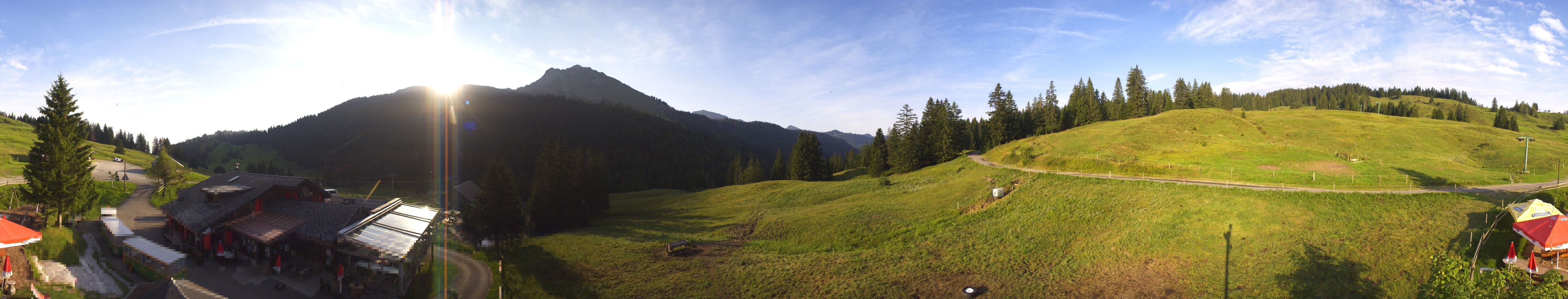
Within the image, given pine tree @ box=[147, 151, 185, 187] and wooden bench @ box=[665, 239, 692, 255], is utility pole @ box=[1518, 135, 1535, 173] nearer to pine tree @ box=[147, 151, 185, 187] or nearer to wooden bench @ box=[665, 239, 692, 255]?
wooden bench @ box=[665, 239, 692, 255]

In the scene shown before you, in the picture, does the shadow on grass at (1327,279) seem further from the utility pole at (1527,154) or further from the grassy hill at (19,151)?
the grassy hill at (19,151)

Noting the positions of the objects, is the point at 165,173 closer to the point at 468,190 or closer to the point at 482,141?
the point at 468,190

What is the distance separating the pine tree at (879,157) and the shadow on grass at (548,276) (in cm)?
5476

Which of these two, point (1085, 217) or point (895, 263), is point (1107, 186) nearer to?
point (1085, 217)

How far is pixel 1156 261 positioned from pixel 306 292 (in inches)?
1419

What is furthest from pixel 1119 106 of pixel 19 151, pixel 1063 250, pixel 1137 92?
pixel 19 151

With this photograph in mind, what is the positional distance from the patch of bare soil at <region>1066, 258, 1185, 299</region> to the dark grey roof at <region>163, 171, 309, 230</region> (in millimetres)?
40009

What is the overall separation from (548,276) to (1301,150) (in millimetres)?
65688

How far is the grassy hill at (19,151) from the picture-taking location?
140 ft

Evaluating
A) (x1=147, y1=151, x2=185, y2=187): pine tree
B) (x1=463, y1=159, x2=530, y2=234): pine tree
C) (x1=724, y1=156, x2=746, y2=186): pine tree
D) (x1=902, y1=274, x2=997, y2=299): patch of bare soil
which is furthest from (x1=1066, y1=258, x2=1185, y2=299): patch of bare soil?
(x1=147, y1=151, x2=185, y2=187): pine tree

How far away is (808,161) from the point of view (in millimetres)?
75500

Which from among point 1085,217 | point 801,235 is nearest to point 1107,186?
point 1085,217

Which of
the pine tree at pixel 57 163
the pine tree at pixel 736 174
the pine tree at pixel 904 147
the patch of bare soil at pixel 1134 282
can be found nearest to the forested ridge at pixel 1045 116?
the pine tree at pixel 904 147

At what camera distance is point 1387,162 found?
38.3 meters
